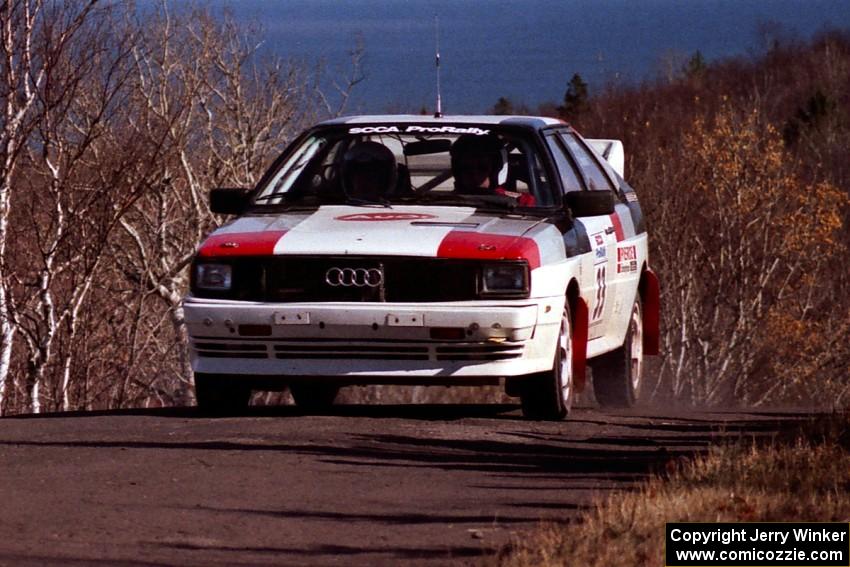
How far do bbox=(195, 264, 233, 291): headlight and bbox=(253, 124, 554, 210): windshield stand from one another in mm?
927

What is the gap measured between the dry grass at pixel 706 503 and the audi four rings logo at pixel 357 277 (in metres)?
1.83

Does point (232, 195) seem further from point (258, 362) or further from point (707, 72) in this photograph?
point (707, 72)

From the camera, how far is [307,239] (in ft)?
31.1

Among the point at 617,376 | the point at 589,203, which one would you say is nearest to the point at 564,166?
the point at 589,203

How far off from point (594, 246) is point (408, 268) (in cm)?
166

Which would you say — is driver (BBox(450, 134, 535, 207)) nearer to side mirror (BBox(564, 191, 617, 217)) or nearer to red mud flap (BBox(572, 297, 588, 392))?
side mirror (BBox(564, 191, 617, 217))

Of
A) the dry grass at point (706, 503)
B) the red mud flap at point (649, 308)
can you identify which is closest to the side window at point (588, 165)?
the red mud flap at point (649, 308)

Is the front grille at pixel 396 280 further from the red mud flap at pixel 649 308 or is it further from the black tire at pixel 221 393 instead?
the red mud flap at pixel 649 308

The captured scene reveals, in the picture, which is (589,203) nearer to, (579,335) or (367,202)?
(579,335)

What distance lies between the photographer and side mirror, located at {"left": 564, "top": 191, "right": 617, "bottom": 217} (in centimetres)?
1016

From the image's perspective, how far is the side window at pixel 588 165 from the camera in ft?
37.3

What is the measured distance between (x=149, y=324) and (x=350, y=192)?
2549 cm

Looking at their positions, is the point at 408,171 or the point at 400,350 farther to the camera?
the point at 408,171

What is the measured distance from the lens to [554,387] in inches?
385
